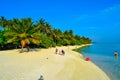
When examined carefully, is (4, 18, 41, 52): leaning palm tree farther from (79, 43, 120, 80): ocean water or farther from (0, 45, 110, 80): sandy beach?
(0, 45, 110, 80): sandy beach

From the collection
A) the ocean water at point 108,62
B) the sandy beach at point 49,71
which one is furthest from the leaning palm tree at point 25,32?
the sandy beach at point 49,71

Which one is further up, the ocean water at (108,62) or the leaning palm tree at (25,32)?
the leaning palm tree at (25,32)

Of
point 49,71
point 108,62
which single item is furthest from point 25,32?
point 49,71

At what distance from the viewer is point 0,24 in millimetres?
73250

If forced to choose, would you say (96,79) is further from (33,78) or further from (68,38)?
(68,38)

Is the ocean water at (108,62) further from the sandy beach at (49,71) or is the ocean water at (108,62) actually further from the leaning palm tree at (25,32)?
the leaning palm tree at (25,32)

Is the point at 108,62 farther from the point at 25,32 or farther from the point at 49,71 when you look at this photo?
the point at 49,71

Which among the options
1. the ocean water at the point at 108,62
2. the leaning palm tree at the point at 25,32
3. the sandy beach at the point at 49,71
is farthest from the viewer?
the leaning palm tree at the point at 25,32

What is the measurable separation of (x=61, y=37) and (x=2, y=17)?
2910 centimetres

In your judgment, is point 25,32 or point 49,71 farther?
point 25,32

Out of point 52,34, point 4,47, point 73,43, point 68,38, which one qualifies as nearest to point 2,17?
point 4,47

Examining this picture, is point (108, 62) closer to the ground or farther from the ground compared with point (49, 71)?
farther from the ground

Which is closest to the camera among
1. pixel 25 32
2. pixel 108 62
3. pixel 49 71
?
pixel 49 71

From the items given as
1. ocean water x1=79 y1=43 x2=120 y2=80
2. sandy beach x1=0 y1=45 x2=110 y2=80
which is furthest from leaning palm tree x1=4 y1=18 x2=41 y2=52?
sandy beach x1=0 y1=45 x2=110 y2=80
